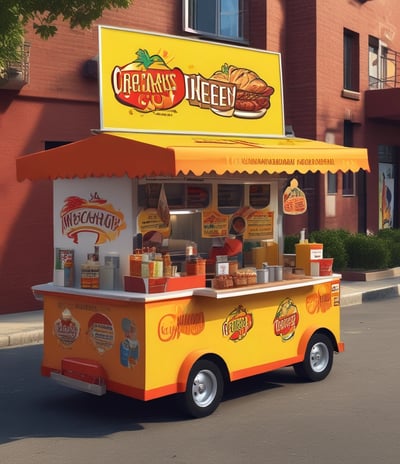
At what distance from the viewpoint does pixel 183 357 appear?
6469 mm

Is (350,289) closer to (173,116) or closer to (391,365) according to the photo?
(391,365)

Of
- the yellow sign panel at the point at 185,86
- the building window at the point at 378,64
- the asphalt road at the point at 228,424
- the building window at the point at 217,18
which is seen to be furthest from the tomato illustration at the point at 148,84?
the building window at the point at 378,64

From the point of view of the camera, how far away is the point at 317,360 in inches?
312

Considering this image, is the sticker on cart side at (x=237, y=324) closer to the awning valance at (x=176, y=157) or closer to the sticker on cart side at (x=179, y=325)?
the sticker on cart side at (x=179, y=325)

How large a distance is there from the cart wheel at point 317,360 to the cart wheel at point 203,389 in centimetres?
134

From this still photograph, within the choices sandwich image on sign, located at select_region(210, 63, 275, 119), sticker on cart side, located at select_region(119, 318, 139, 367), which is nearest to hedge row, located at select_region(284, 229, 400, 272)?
sandwich image on sign, located at select_region(210, 63, 275, 119)

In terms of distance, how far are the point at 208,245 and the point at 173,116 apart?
5.22ft

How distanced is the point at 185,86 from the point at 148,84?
0.48 m

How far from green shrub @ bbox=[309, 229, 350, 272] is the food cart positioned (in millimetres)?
9587

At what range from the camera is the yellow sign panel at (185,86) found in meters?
6.88

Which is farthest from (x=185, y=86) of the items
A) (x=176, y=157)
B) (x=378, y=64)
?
(x=378, y=64)

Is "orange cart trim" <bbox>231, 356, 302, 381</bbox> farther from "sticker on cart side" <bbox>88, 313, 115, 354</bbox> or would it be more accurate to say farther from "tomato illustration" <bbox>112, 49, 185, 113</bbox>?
"tomato illustration" <bbox>112, 49, 185, 113</bbox>

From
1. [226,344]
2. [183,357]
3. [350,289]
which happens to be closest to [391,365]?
[226,344]

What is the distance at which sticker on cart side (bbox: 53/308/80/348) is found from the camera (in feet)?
22.6
